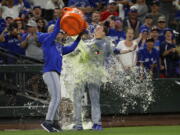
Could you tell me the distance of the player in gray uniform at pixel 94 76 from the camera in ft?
38.8

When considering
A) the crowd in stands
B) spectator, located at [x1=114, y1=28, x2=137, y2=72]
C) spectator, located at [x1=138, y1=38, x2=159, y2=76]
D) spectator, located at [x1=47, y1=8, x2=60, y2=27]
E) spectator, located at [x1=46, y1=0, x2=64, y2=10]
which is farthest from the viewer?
spectator, located at [x1=46, y1=0, x2=64, y2=10]

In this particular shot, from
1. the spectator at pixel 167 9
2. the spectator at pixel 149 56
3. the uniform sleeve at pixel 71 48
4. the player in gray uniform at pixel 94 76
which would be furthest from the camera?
the spectator at pixel 167 9

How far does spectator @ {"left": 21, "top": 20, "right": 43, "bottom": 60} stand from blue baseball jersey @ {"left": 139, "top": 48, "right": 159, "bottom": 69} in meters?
2.74

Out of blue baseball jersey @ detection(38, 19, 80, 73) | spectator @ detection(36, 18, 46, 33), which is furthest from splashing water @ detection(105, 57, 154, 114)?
blue baseball jersey @ detection(38, 19, 80, 73)

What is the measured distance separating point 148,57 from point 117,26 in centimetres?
133

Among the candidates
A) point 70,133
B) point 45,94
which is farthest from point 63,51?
point 45,94

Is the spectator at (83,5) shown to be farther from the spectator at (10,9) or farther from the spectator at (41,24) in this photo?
the spectator at (10,9)

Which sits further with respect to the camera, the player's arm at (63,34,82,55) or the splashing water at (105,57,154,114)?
the splashing water at (105,57,154,114)

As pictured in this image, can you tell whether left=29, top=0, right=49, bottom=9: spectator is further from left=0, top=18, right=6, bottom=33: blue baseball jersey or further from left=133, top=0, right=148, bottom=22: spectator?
left=133, top=0, right=148, bottom=22: spectator

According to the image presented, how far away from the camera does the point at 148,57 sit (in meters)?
15.3

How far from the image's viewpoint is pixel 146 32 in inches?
615

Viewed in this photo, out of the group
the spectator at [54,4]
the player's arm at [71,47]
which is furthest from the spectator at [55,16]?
the player's arm at [71,47]

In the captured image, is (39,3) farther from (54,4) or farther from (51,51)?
(51,51)

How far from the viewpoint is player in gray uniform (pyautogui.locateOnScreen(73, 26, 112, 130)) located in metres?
11.8
